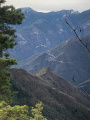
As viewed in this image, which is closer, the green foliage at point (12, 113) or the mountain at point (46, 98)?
the green foliage at point (12, 113)

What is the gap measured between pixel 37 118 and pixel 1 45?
8.71 metres

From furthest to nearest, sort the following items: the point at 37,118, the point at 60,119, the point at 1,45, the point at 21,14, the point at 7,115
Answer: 1. the point at 60,119
2. the point at 21,14
3. the point at 1,45
4. the point at 37,118
5. the point at 7,115

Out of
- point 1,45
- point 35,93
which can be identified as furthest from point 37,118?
point 35,93

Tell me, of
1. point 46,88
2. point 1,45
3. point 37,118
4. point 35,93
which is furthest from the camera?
point 46,88

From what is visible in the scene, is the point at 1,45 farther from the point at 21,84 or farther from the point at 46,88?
Answer: the point at 46,88

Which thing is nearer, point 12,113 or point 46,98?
point 12,113

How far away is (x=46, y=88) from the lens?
5290 inches

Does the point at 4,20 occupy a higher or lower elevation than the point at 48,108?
higher

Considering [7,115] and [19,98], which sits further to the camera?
[19,98]

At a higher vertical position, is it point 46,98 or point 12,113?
Answer: point 12,113

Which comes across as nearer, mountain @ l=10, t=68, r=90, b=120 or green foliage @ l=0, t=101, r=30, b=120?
green foliage @ l=0, t=101, r=30, b=120

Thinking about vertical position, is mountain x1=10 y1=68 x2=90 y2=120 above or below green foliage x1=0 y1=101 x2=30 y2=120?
below

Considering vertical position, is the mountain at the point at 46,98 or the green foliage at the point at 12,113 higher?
the green foliage at the point at 12,113

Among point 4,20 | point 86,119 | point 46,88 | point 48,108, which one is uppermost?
point 4,20
